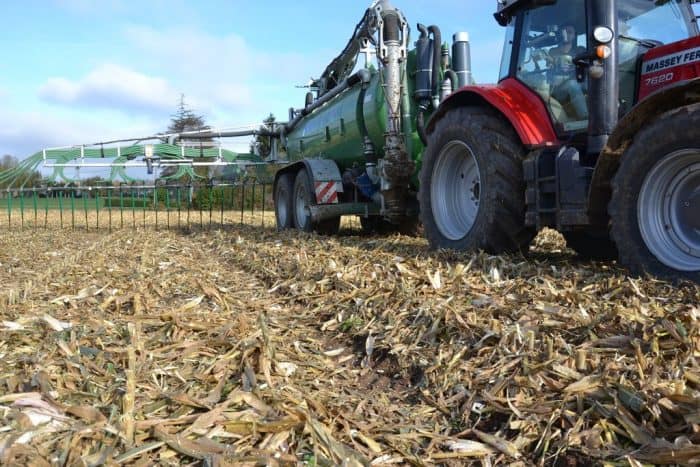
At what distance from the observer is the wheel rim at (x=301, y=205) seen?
912 centimetres

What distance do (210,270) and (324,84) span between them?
20.1ft

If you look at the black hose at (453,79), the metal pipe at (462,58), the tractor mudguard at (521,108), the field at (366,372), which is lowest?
the field at (366,372)

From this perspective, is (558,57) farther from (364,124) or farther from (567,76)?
(364,124)

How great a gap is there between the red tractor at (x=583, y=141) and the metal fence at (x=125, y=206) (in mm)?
6974

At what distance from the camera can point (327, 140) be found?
31.2 ft

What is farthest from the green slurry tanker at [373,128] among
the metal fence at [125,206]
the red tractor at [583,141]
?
the metal fence at [125,206]

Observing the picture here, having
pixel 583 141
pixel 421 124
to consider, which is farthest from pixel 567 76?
pixel 421 124

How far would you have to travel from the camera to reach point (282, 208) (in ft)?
33.5

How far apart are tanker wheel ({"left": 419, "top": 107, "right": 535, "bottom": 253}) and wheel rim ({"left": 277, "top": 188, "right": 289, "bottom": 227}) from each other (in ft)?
15.2

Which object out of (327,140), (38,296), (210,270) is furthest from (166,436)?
(327,140)

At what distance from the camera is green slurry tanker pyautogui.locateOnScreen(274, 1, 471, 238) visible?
702 cm

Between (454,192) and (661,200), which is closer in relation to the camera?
(661,200)

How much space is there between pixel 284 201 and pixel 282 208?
19 centimetres

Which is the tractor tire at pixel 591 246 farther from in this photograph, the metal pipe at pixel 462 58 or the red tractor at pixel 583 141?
the metal pipe at pixel 462 58
